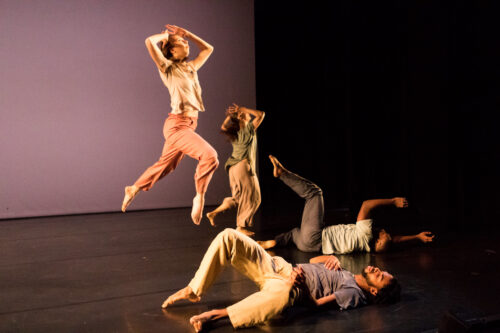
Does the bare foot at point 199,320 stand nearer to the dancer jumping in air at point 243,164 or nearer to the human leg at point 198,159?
the human leg at point 198,159

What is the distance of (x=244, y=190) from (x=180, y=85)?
120 cm

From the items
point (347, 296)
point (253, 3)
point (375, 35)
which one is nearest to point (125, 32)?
point (253, 3)

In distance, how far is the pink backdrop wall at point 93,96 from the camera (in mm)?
5281

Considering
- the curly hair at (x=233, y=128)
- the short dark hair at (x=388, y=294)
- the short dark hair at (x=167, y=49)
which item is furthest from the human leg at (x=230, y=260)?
the curly hair at (x=233, y=128)

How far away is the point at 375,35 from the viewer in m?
5.42

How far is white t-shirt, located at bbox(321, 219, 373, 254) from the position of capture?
12.0 feet

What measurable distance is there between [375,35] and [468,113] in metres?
1.59

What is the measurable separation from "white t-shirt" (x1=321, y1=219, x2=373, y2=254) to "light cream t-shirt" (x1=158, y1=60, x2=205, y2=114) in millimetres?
1443

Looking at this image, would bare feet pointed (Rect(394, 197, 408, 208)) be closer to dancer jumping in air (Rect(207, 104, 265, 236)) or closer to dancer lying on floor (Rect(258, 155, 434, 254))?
dancer lying on floor (Rect(258, 155, 434, 254))

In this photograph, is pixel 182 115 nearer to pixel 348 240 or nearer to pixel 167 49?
pixel 167 49

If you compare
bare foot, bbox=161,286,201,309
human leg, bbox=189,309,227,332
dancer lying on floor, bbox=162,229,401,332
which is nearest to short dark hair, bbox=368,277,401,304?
dancer lying on floor, bbox=162,229,401,332

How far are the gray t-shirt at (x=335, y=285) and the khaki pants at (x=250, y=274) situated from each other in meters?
0.15

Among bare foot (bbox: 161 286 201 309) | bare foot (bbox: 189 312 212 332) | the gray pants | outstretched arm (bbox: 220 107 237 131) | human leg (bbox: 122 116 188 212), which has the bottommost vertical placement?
bare foot (bbox: 189 312 212 332)

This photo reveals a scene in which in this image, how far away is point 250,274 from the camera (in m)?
2.53
